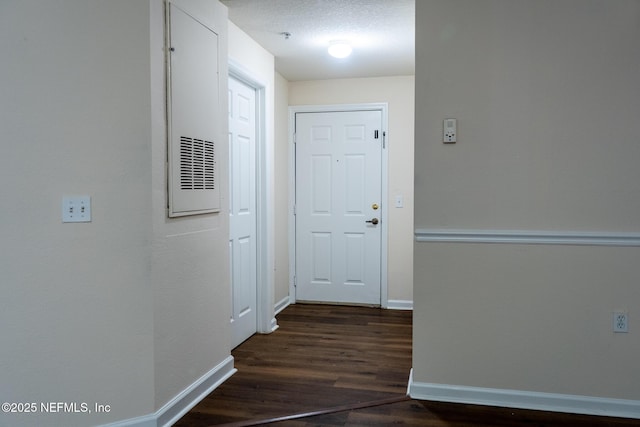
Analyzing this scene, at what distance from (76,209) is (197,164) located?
2.33 ft

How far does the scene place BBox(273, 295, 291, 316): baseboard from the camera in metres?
4.73

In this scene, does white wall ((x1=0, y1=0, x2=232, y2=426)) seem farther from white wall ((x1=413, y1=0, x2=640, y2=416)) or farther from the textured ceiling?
white wall ((x1=413, y1=0, x2=640, y2=416))

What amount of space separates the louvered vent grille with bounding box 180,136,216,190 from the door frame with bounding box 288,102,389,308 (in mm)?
2278

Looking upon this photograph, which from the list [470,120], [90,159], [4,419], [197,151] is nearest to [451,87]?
[470,120]

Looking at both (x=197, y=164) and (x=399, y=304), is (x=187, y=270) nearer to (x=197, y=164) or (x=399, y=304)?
(x=197, y=164)

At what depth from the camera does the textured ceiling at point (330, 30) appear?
10.2 ft

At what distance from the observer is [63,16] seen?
2141 mm

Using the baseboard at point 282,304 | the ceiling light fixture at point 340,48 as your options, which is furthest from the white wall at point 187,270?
the baseboard at point 282,304

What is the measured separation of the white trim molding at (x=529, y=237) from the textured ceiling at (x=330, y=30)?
1.52m

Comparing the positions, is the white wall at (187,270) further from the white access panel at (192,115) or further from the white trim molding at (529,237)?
the white trim molding at (529,237)

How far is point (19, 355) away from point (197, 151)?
1309 mm

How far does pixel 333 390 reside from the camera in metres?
2.88

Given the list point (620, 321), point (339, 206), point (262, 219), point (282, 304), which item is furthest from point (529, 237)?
point (282, 304)

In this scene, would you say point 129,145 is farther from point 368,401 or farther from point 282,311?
point 282,311
